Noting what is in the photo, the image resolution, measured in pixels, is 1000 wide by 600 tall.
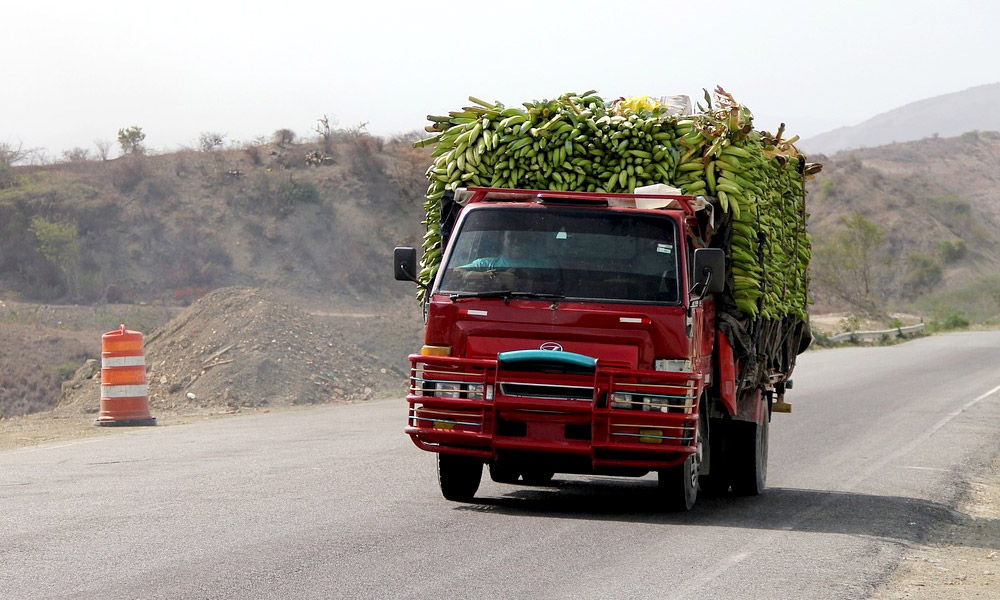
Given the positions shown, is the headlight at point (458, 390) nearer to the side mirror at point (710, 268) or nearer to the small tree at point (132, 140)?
the side mirror at point (710, 268)

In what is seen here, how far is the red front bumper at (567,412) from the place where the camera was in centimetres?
Answer: 920

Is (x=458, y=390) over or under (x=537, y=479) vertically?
over

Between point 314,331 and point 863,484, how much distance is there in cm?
1613

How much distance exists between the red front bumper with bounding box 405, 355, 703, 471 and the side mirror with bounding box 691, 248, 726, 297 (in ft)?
2.19

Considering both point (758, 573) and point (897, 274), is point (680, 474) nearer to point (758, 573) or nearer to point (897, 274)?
point (758, 573)

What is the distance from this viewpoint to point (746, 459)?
37.9 feet

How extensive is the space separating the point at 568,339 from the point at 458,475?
1.66 meters

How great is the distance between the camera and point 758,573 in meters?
7.73

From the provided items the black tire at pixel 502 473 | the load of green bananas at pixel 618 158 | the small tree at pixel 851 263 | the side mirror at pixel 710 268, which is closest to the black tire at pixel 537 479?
the black tire at pixel 502 473

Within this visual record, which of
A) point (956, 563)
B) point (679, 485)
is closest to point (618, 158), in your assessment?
point (679, 485)

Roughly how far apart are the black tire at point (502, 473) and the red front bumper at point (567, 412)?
1.50 ft

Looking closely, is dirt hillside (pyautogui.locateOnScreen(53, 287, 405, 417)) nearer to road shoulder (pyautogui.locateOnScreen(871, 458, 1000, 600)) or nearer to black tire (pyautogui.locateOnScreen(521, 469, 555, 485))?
black tire (pyautogui.locateOnScreen(521, 469, 555, 485))

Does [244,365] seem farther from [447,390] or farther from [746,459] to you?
[447,390]

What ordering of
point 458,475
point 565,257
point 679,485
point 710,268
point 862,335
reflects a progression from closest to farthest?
point 710,268 → point 565,257 → point 679,485 → point 458,475 → point 862,335
